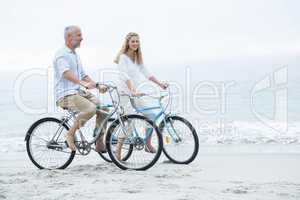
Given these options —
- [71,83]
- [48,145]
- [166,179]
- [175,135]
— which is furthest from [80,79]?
[166,179]

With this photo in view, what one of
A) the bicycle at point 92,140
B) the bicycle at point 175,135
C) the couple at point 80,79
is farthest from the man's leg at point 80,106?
the bicycle at point 175,135

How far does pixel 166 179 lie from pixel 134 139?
2.53ft

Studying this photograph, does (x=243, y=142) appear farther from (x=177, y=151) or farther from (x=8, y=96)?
(x=8, y=96)

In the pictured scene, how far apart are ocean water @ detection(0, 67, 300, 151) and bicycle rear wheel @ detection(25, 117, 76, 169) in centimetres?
137

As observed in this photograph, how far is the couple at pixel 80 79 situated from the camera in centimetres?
562

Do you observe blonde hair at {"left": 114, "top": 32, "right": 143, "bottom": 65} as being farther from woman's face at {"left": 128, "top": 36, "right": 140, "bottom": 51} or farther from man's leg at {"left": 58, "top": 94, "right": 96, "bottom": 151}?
man's leg at {"left": 58, "top": 94, "right": 96, "bottom": 151}

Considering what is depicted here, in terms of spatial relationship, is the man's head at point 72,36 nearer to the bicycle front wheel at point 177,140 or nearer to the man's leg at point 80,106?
the man's leg at point 80,106

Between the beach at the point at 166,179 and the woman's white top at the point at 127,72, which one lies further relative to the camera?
the woman's white top at the point at 127,72

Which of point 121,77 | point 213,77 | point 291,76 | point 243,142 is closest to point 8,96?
point 213,77

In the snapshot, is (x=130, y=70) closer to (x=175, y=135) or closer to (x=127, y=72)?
(x=127, y=72)

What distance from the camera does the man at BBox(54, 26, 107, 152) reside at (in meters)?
5.61

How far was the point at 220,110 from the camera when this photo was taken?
14.8 m

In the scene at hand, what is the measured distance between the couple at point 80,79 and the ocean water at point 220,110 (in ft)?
2.23

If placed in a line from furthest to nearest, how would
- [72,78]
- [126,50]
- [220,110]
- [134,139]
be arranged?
[220,110] → [126,50] → [134,139] → [72,78]
